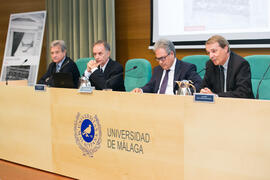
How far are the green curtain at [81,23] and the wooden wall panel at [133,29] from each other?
0.63 ft

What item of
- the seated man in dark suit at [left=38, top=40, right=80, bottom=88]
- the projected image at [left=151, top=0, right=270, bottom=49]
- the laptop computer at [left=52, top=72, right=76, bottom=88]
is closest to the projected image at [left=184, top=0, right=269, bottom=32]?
the projected image at [left=151, top=0, right=270, bottom=49]

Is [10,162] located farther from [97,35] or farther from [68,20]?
[68,20]

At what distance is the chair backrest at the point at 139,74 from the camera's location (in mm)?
3396

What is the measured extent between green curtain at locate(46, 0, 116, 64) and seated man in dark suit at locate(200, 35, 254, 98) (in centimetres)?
214

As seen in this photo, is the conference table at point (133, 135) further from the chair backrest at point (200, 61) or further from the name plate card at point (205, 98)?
the chair backrest at point (200, 61)

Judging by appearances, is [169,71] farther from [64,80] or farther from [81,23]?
[81,23]

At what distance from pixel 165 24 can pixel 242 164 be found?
9.37ft

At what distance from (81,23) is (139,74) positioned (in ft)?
5.85

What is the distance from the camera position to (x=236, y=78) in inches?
97.4

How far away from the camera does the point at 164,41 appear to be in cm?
292

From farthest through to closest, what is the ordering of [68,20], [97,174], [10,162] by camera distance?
[68,20] < [10,162] < [97,174]

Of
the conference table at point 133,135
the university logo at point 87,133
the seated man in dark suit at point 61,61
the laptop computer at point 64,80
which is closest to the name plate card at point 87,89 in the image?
the conference table at point 133,135

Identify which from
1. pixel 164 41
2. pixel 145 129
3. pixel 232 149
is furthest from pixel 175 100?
pixel 164 41

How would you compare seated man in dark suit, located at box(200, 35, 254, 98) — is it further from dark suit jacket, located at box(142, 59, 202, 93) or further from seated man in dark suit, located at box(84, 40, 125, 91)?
seated man in dark suit, located at box(84, 40, 125, 91)
